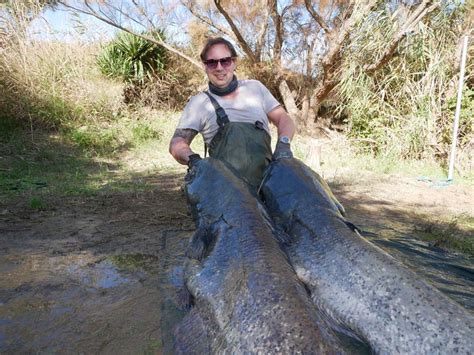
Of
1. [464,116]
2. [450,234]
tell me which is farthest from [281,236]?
[464,116]

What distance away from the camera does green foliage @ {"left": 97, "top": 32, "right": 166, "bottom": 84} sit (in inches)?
418

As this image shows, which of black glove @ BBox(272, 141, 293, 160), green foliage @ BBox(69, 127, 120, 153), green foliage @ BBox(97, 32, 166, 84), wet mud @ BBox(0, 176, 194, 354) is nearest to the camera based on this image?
wet mud @ BBox(0, 176, 194, 354)

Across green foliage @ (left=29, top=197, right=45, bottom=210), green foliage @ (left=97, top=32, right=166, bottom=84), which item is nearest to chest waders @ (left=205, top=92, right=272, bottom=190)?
green foliage @ (left=29, top=197, right=45, bottom=210)

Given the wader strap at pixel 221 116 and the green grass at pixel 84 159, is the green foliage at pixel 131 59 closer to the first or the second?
the green grass at pixel 84 159

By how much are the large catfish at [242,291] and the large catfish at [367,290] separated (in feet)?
0.75

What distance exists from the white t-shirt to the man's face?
0.14m

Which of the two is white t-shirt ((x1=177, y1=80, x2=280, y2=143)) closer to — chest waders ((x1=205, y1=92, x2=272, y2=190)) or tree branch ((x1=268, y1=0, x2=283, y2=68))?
chest waders ((x1=205, y1=92, x2=272, y2=190))

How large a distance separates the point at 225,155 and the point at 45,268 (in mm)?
1614

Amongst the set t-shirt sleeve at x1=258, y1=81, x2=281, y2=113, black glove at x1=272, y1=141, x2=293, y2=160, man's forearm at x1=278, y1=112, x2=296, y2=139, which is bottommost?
black glove at x1=272, y1=141, x2=293, y2=160

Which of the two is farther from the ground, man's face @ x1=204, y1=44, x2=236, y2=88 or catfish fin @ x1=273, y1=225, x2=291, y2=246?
man's face @ x1=204, y1=44, x2=236, y2=88

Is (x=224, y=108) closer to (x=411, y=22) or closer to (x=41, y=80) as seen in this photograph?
(x=41, y=80)

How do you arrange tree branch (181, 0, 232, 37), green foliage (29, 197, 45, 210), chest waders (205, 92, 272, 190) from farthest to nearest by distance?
1. tree branch (181, 0, 232, 37)
2. green foliage (29, 197, 45, 210)
3. chest waders (205, 92, 272, 190)

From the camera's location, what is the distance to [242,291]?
156 cm

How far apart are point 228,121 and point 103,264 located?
1.58m
